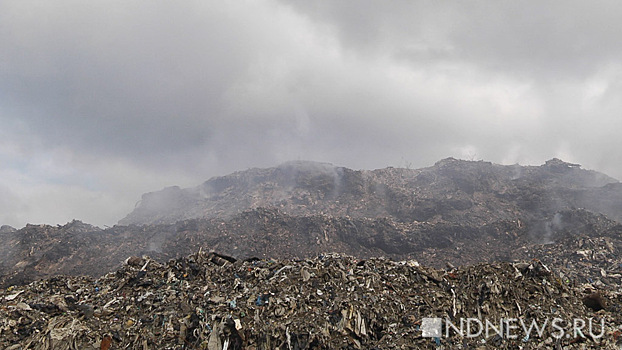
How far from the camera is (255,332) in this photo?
6289 mm

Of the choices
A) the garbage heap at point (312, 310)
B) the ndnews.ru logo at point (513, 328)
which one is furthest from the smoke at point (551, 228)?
the ndnews.ru logo at point (513, 328)

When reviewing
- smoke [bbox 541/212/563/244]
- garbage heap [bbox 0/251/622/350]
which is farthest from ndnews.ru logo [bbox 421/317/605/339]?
smoke [bbox 541/212/563/244]

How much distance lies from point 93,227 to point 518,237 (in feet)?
A: 106

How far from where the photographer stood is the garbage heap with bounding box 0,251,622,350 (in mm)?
6141

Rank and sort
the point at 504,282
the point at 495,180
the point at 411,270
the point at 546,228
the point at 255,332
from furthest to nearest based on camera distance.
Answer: the point at 495,180, the point at 546,228, the point at 411,270, the point at 504,282, the point at 255,332

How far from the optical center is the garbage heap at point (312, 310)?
6.14 m

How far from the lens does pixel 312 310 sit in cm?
680

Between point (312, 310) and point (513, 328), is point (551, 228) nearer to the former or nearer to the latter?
point (513, 328)

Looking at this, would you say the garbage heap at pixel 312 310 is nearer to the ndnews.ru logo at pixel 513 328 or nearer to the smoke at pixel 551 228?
the ndnews.ru logo at pixel 513 328

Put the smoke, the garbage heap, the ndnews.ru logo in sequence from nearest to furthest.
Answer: the ndnews.ru logo → the garbage heap → the smoke

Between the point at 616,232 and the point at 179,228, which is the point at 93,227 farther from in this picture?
the point at 616,232

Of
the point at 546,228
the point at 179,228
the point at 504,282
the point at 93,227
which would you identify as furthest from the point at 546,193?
the point at 93,227

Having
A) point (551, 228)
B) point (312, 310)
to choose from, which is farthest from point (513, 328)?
point (551, 228)

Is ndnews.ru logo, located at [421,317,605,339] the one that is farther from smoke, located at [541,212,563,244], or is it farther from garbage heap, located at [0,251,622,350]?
smoke, located at [541,212,563,244]
